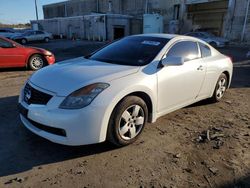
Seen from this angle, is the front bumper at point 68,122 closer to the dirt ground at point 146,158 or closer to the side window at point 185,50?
the dirt ground at point 146,158

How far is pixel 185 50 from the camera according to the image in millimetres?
4418

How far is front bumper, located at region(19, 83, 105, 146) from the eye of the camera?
2.93 metres

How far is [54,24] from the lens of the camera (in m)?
39.2

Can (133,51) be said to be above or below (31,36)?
above

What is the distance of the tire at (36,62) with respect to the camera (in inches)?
353

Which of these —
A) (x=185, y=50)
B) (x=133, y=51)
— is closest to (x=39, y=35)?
(x=133, y=51)

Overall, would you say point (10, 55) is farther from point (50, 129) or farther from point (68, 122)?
point (68, 122)

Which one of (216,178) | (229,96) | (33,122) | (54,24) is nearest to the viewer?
(216,178)

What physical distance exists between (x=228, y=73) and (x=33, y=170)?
4.58 m

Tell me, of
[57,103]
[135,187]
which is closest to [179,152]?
[135,187]

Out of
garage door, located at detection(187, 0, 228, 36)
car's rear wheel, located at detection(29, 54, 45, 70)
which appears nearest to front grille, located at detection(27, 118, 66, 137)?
car's rear wheel, located at detection(29, 54, 45, 70)

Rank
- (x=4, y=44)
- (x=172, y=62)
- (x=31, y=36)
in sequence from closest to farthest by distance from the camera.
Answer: (x=172, y=62), (x=4, y=44), (x=31, y=36)

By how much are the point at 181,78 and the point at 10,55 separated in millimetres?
6524

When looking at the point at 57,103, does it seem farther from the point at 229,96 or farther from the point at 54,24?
the point at 54,24
